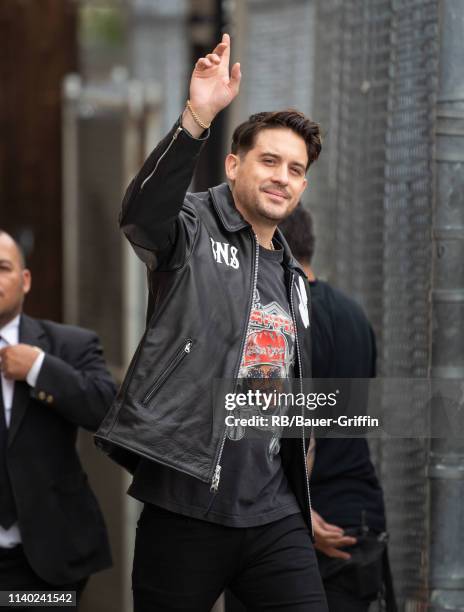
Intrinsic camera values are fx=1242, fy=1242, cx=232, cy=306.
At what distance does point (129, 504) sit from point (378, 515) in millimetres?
5496

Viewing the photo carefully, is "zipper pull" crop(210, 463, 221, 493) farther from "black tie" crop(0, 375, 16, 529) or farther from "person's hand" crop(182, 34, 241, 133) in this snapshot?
"black tie" crop(0, 375, 16, 529)

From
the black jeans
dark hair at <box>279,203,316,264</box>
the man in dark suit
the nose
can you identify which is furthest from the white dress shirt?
the nose

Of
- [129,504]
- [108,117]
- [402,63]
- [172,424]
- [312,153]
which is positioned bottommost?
[129,504]

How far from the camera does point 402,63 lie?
4918mm

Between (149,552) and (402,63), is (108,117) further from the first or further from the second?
(149,552)

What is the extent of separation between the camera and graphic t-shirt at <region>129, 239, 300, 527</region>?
3.57 meters

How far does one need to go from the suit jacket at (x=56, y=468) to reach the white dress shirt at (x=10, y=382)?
2 centimetres

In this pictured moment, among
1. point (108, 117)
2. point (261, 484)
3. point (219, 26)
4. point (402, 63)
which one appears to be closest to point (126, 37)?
point (108, 117)

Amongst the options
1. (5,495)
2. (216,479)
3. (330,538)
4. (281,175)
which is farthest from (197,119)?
(330,538)

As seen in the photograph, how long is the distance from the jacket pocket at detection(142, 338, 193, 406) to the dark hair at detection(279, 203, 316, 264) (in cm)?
117

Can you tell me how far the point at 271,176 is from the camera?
3.69m

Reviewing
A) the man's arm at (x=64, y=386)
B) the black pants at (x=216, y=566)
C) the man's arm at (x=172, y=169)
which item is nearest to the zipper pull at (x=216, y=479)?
the black pants at (x=216, y=566)

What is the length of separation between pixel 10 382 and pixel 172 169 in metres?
1.51

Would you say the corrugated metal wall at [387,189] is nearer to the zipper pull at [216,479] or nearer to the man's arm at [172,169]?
the zipper pull at [216,479]
